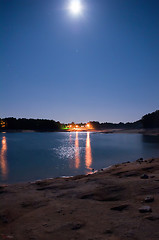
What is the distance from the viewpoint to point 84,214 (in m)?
4.86

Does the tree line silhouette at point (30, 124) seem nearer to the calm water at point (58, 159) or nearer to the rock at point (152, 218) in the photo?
the calm water at point (58, 159)

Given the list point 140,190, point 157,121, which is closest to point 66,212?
point 140,190

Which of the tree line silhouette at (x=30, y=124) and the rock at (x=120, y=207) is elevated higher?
the tree line silhouette at (x=30, y=124)

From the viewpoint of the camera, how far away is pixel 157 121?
9700 cm

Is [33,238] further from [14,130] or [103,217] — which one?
[14,130]

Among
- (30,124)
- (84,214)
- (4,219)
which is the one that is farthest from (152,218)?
(30,124)

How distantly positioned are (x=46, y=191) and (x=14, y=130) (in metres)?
154

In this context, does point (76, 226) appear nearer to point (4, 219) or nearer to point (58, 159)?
point (4, 219)

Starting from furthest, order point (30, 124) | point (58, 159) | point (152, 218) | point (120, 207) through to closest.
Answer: point (30, 124) → point (58, 159) → point (120, 207) → point (152, 218)

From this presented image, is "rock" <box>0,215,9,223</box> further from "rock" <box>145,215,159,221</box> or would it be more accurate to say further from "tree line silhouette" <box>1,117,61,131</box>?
"tree line silhouette" <box>1,117,61,131</box>

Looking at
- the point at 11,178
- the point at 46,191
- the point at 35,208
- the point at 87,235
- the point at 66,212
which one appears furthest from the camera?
the point at 11,178

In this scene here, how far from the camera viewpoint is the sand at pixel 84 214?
3.87 metres

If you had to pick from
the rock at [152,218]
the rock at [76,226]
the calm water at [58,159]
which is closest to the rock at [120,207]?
the rock at [152,218]

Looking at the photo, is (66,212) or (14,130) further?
(14,130)
